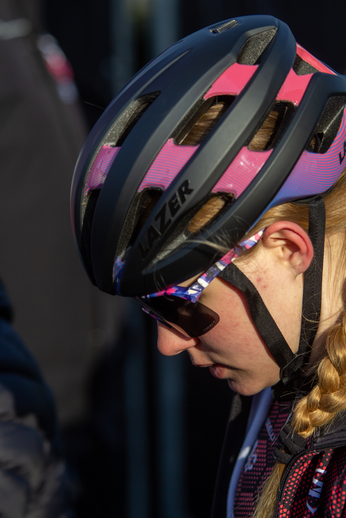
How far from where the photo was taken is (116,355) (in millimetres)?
3566

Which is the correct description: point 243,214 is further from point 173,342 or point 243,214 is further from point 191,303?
point 173,342

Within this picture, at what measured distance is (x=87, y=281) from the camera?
3377 millimetres

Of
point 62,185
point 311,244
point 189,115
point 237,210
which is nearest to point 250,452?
point 311,244

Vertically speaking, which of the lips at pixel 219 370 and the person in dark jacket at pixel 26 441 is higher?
the lips at pixel 219 370

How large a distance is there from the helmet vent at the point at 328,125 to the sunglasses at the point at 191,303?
0.96ft

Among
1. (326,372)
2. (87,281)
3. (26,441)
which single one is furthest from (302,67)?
(87,281)

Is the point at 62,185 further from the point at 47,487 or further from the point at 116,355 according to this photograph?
the point at 47,487

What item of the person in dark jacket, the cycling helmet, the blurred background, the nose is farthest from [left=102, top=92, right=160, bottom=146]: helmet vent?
the blurred background

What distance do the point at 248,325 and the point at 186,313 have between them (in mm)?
187

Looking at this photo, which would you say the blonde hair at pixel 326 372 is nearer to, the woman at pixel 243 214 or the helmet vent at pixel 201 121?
the woman at pixel 243 214

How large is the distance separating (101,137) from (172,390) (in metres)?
2.97

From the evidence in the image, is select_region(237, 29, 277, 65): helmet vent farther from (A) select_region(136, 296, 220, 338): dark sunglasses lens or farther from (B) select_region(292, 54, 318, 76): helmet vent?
(A) select_region(136, 296, 220, 338): dark sunglasses lens

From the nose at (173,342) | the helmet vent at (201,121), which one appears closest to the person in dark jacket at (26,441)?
the nose at (173,342)

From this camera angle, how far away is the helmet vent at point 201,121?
108 cm
